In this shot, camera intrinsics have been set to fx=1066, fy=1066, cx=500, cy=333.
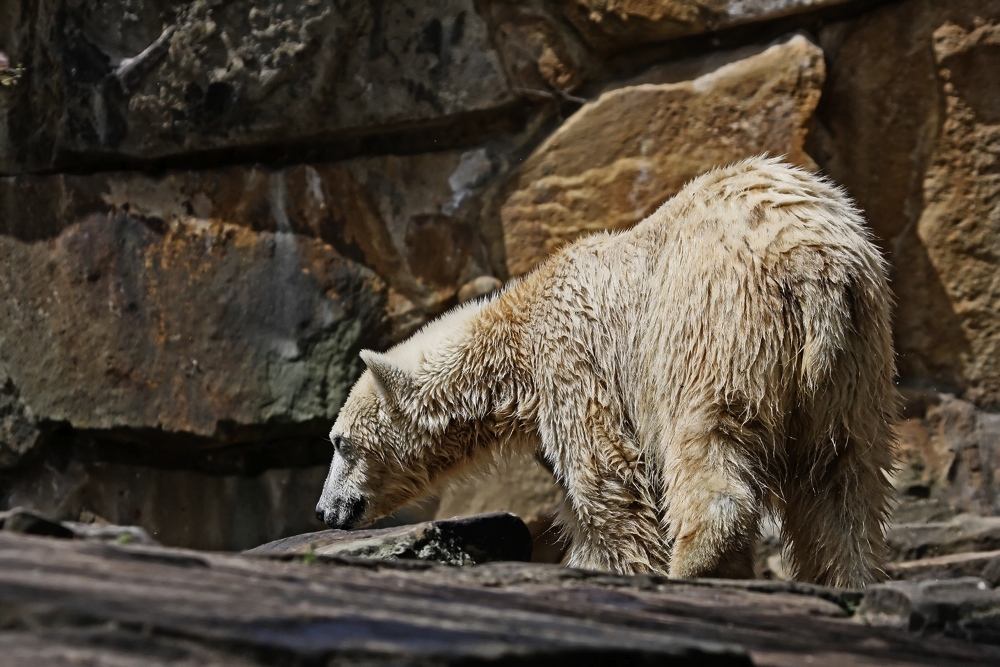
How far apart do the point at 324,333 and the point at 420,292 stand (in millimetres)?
547

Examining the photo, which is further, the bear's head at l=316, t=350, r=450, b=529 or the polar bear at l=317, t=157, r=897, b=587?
the bear's head at l=316, t=350, r=450, b=529

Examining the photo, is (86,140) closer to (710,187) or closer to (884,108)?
(710,187)

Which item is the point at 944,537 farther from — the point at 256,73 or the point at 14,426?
the point at 14,426

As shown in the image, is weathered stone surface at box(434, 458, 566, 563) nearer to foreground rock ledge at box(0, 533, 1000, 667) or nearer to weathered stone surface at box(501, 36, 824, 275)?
weathered stone surface at box(501, 36, 824, 275)

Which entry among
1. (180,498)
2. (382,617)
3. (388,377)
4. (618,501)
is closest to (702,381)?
(618,501)

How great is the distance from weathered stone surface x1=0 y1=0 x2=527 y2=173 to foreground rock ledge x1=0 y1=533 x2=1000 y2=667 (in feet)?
10.9

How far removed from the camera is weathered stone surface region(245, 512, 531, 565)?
3502 millimetres

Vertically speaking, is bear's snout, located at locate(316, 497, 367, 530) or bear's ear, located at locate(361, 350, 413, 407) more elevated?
bear's ear, located at locate(361, 350, 413, 407)

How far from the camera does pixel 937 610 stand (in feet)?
8.18

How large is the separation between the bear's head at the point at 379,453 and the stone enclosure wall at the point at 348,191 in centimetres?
94

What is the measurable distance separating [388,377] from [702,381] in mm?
1467

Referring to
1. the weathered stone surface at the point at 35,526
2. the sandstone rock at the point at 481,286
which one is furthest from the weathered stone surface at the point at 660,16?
the weathered stone surface at the point at 35,526

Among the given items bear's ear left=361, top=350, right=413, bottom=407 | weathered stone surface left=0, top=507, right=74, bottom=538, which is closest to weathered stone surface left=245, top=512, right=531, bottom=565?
bear's ear left=361, top=350, right=413, bottom=407

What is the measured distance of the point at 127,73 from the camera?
5.51m
